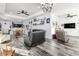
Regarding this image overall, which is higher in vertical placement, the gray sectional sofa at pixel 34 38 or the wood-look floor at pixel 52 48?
the gray sectional sofa at pixel 34 38

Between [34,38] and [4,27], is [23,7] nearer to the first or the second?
[4,27]

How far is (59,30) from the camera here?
279 cm

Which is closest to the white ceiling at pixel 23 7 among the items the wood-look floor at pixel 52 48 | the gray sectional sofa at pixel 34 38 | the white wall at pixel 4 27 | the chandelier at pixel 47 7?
the chandelier at pixel 47 7

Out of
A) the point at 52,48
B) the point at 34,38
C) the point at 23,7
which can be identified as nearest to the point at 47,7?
the point at 23,7

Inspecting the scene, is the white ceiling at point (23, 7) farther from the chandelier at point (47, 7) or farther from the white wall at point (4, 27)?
the white wall at point (4, 27)

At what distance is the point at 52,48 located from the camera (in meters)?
2.78

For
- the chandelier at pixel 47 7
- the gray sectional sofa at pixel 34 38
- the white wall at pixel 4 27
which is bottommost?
the gray sectional sofa at pixel 34 38

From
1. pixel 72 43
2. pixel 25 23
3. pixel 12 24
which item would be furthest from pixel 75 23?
pixel 12 24

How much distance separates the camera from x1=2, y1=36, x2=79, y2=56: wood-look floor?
2.75m

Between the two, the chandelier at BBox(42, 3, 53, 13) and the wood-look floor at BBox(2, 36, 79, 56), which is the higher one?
the chandelier at BBox(42, 3, 53, 13)

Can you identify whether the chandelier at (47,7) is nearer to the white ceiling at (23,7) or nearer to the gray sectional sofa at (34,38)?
the white ceiling at (23,7)

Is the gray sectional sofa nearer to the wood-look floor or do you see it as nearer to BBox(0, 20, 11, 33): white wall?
the wood-look floor

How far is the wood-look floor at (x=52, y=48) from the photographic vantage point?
Result: 9.03 feet

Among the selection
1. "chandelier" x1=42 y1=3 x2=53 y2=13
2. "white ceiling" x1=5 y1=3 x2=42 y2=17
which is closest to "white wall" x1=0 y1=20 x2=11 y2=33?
"white ceiling" x1=5 y1=3 x2=42 y2=17
